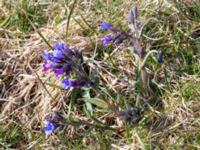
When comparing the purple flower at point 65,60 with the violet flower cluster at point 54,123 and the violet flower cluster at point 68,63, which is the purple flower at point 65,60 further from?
the violet flower cluster at point 54,123

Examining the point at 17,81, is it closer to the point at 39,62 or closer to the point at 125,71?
the point at 39,62

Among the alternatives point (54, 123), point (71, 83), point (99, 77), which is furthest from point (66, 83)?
point (99, 77)

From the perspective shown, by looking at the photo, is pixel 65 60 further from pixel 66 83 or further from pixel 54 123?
pixel 54 123

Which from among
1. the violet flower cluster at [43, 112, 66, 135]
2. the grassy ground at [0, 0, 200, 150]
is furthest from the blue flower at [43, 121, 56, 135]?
the grassy ground at [0, 0, 200, 150]

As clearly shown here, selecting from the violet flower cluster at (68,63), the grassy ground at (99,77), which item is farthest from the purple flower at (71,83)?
the grassy ground at (99,77)

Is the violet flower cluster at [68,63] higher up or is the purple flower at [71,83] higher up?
the violet flower cluster at [68,63]

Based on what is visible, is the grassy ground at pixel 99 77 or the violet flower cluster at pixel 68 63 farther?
the grassy ground at pixel 99 77

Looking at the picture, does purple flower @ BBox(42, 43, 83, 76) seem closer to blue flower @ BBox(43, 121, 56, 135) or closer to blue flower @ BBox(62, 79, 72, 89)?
blue flower @ BBox(62, 79, 72, 89)

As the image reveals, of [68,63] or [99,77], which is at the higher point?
[68,63]

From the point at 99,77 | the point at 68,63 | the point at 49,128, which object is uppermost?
the point at 68,63
